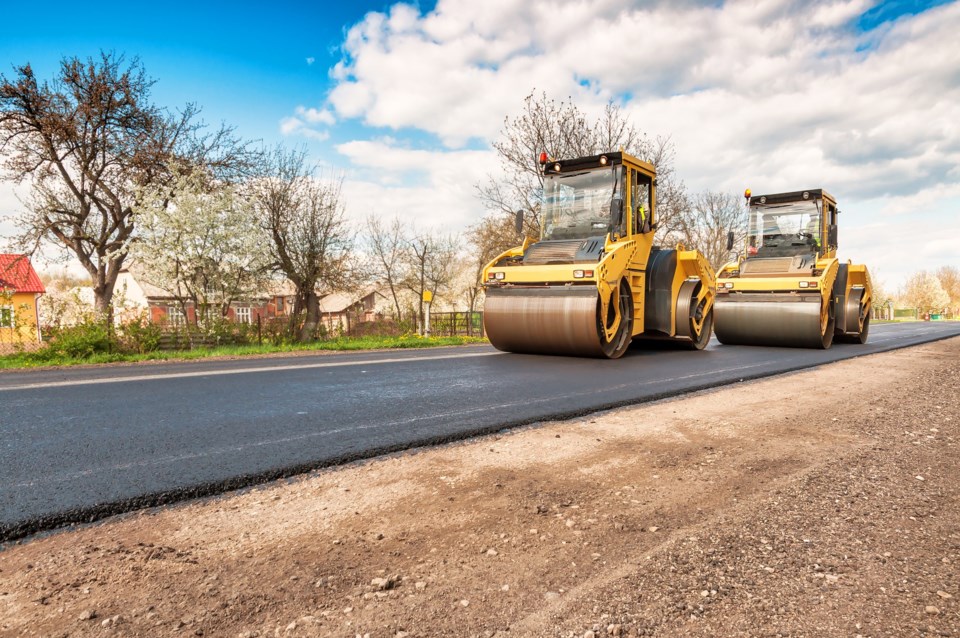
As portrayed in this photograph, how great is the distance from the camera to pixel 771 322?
11.0m

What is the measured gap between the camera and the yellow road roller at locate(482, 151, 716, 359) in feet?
26.6

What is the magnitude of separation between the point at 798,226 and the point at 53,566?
43.4ft

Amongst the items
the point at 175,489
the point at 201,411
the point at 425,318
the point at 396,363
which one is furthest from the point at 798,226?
the point at 425,318

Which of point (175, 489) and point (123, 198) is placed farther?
point (123, 198)

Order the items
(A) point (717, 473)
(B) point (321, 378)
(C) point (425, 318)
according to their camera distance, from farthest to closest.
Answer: (C) point (425, 318), (B) point (321, 378), (A) point (717, 473)

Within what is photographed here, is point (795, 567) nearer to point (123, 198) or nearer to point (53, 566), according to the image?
point (53, 566)

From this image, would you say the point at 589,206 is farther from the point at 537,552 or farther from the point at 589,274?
the point at 537,552

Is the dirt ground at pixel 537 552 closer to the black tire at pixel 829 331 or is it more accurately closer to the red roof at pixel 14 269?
the black tire at pixel 829 331

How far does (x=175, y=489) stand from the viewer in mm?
2805

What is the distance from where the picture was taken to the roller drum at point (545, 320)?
26.1ft

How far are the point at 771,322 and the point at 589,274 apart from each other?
5172 millimetres

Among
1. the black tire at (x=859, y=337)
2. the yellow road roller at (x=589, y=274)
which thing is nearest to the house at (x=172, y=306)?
the yellow road roller at (x=589, y=274)

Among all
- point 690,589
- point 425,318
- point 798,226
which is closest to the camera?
point 690,589

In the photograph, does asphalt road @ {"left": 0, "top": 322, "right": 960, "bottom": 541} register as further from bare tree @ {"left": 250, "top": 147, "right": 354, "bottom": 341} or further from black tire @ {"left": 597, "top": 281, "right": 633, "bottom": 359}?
bare tree @ {"left": 250, "top": 147, "right": 354, "bottom": 341}
